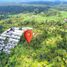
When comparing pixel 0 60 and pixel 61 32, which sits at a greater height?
pixel 61 32

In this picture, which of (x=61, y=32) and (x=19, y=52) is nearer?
(x=19, y=52)

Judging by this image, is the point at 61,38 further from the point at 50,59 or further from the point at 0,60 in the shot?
the point at 0,60

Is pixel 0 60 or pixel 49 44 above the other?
pixel 49 44

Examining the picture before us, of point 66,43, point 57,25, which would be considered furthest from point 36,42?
point 57,25

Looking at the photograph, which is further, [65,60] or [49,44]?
[49,44]

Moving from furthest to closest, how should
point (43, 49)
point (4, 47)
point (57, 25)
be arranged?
point (57, 25)
point (4, 47)
point (43, 49)

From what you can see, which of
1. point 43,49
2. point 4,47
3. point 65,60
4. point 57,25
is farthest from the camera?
point 57,25

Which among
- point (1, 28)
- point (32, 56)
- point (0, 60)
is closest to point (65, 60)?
point (32, 56)

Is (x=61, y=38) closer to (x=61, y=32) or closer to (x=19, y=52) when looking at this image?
(x=61, y=32)
